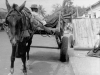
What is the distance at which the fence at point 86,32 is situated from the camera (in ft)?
30.6

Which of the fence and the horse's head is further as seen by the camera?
the fence

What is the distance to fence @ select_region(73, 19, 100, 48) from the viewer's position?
9.34 meters

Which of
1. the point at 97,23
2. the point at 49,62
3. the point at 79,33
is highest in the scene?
the point at 97,23

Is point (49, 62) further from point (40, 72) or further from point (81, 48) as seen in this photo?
point (81, 48)

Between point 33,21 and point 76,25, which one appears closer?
point 33,21

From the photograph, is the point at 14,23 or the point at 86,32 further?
the point at 86,32

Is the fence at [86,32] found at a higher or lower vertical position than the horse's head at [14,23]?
lower

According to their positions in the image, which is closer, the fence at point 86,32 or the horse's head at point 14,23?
the horse's head at point 14,23

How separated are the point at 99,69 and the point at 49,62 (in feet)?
7.07

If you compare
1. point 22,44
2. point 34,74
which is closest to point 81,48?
point 34,74

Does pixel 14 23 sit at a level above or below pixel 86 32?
above

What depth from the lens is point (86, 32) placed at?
977 centimetres

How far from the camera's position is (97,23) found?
9883mm

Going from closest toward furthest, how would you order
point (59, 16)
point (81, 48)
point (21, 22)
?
point (21, 22)
point (59, 16)
point (81, 48)
